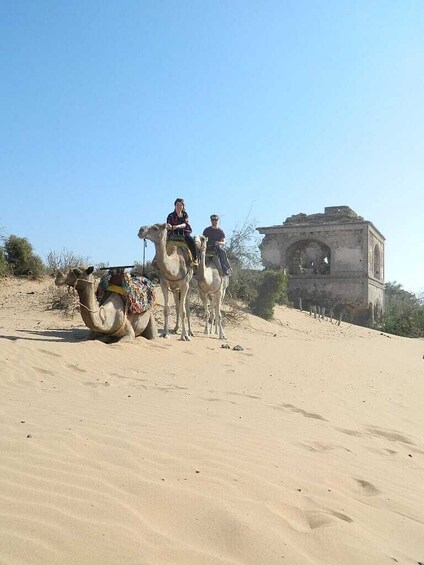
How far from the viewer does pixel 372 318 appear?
34.4m

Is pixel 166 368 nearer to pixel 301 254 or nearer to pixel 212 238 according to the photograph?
pixel 212 238

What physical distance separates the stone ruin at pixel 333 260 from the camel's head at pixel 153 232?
25.6 m

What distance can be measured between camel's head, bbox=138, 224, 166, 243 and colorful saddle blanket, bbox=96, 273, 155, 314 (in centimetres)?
87

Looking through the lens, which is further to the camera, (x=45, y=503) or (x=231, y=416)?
(x=231, y=416)

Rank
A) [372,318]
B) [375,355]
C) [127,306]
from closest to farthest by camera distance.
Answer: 1. [127,306]
2. [375,355]
3. [372,318]

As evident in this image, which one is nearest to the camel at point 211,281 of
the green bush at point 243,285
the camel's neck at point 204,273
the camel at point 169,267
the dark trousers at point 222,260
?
the camel's neck at point 204,273

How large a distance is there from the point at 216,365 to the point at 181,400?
10.8 ft

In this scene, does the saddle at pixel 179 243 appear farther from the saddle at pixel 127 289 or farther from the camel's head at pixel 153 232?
the saddle at pixel 127 289

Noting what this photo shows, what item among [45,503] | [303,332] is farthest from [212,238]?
[45,503]

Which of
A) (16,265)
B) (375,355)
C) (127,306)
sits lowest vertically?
(375,355)

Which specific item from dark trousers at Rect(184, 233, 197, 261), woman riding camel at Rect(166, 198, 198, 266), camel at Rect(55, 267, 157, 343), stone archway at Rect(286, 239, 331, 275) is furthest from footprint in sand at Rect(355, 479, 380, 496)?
stone archway at Rect(286, 239, 331, 275)

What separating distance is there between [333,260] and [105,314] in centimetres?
2881

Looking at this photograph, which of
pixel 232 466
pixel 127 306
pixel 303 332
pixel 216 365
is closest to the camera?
pixel 232 466

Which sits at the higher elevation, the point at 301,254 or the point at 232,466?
the point at 301,254
